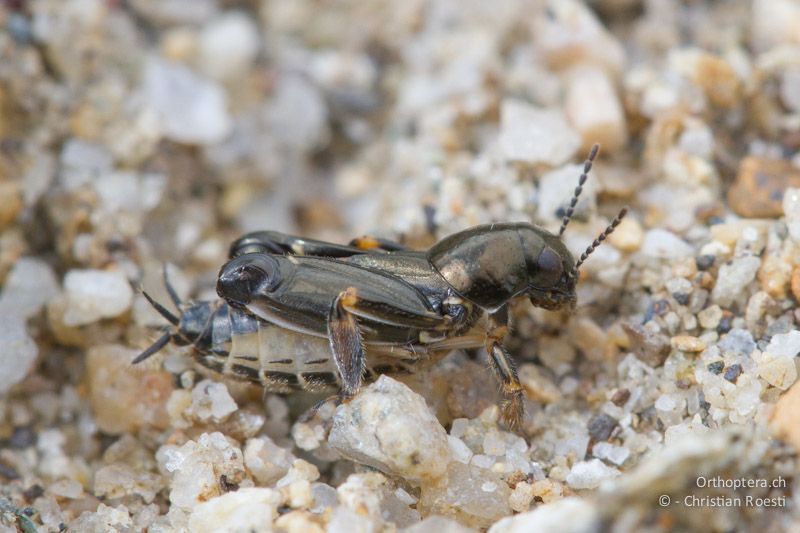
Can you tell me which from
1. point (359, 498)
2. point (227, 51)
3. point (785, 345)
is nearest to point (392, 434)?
point (359, 498)

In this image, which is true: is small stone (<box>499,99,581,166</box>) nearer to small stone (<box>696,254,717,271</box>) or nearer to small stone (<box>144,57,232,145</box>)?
small stone (<box>696,254,717,271</box>)

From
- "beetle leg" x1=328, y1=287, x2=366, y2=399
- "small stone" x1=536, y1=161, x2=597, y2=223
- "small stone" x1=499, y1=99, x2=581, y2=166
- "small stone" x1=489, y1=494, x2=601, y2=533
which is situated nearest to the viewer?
"small stone" x1=489, y1=494, x2=601, y2=533

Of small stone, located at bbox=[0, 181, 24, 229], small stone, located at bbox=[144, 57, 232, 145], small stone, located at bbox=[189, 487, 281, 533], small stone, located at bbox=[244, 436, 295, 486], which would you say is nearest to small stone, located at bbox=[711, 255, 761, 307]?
small stone, located at bbox=[244, 436, 295, 486]

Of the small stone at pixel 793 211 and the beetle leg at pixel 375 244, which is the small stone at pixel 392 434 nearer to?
the beetle leg at pixel 375 244

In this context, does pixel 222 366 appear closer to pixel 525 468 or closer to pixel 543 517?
pixel 525 468

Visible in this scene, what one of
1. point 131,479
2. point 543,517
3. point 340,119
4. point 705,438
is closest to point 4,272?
point 131,479

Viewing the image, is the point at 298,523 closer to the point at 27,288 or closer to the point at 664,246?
the point at 27,288
